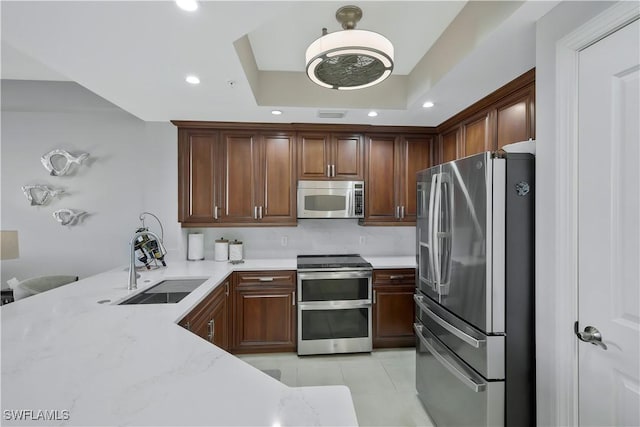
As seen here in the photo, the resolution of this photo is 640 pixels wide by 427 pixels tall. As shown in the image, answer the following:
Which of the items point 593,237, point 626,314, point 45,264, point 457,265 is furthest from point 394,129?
point 45,264

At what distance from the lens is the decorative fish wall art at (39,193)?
311 cm

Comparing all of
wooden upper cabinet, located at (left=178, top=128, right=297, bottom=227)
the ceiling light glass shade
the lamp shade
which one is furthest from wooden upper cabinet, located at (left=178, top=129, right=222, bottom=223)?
the ceiling light glass shade

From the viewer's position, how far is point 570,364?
4.19ft

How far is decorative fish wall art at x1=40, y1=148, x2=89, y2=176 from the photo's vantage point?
122 inches

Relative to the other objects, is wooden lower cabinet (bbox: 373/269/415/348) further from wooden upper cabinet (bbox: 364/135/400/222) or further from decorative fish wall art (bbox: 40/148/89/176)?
decorative fish wall art (bbox: 40/148/89/176)

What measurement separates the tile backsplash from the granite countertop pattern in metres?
1.98

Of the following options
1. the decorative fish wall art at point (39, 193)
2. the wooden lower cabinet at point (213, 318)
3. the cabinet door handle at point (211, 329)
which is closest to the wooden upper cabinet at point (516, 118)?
the wooden lower cabinet at point (213, 318)

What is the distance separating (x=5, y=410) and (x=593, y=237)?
2.08 metres

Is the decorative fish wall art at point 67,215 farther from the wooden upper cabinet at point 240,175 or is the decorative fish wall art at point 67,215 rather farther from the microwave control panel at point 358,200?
the microwave control panel at point 358,200

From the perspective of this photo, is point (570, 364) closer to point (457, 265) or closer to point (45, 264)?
point (457, 265)

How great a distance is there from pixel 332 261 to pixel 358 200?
29.7 inches

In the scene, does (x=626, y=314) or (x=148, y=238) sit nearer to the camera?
(x=626, y=314)

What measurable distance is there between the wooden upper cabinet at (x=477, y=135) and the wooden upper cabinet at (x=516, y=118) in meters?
0.14

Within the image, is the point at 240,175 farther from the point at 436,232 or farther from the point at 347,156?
the point at 436,232
